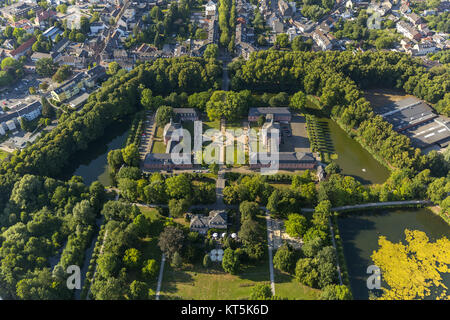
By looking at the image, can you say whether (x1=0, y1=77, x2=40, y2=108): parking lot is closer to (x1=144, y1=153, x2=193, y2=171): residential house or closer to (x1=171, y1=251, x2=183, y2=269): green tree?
(x1=144, y1=153, x2=193, y2=171): residential house

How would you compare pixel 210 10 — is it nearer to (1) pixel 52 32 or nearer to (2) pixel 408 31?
(1) pixel 52 32

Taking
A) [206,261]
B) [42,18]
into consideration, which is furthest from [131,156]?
[42,18]

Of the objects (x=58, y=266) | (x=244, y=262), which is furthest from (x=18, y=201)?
(x=244, y=262)

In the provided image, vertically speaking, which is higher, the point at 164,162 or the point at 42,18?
the point at 42,18

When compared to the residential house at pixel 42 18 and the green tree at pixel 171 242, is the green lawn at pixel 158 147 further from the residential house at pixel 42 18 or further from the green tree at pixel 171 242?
the residential house at pixel 42 18

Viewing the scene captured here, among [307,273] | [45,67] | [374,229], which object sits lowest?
[374,229]

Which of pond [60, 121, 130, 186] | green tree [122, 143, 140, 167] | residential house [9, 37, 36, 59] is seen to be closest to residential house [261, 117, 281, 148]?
green tree [122, 143, 140, 167]
